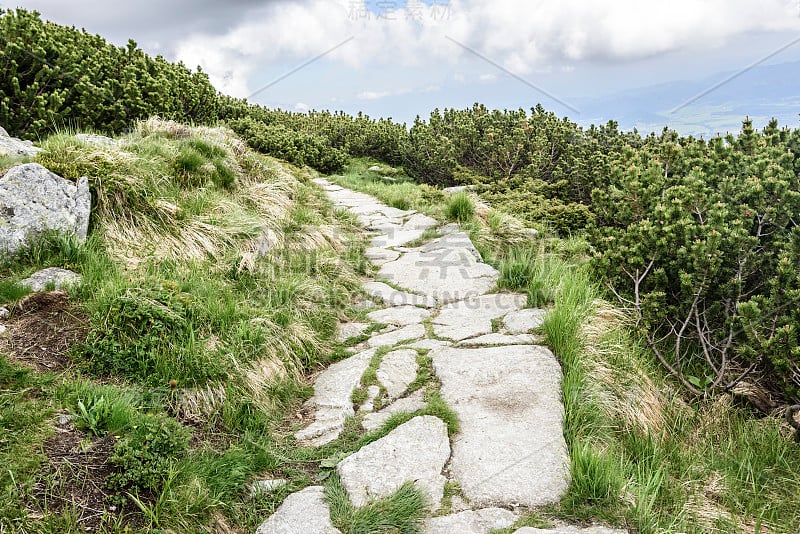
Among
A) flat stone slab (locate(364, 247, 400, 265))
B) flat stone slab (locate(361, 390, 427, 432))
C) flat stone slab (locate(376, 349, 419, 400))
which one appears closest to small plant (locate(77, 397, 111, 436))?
flat stone slab (locate(361, 390, 427, 432))

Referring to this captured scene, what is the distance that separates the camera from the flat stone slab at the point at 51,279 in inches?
148

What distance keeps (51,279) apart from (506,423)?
3.32m

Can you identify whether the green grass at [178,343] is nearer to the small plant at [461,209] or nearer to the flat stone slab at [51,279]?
the flat stone slab at [51,279]

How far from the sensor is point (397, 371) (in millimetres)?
4137

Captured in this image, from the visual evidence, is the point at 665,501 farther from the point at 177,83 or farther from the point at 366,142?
the point at 366,142

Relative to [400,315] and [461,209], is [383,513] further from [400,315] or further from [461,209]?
[461,209]

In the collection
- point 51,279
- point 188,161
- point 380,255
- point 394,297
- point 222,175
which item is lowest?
point 394,297

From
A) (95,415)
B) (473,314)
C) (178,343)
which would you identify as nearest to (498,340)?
(473,314)

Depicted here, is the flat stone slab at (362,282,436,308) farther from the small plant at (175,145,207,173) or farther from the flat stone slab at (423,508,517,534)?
the flat stone slab at (423,508,517,534)

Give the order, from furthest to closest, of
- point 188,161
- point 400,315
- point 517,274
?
point 188,161
point 517,274
point 400,315

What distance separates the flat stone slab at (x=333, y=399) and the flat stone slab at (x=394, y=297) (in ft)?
4.02

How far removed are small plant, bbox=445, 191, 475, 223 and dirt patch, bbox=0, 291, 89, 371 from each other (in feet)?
18.3

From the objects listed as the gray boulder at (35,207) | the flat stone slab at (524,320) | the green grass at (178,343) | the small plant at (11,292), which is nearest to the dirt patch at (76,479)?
the green grass at (178,343)

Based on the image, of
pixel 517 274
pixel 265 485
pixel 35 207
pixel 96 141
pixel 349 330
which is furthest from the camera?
pixel 517 274
